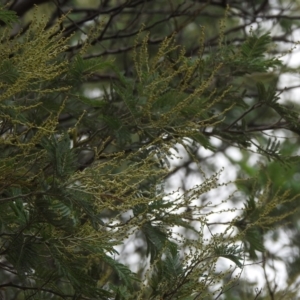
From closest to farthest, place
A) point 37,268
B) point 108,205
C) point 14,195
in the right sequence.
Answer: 1. point 108,205
2. point 14,195
3. point 37,268

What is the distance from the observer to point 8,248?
3164 mm

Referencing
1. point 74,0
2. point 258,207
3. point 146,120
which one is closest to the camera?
point 146,120

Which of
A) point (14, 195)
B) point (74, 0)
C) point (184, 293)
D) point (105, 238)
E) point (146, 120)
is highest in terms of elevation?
point (74, 0)

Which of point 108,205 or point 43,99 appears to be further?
point 43,99

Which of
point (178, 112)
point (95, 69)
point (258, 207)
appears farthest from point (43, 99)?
point (258, 207)

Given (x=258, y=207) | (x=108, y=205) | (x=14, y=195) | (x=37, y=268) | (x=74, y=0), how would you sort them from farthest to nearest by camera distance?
(x=74, y=0)
(x=258, y=207)
(x=37, y=268)
(x=14, y=195)
(x=108, y=205)

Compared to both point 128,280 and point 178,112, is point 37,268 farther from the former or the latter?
point 178,112

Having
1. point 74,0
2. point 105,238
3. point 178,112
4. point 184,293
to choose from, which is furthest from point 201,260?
point 74,0

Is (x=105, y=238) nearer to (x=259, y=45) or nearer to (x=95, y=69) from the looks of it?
(x=95, y=69)

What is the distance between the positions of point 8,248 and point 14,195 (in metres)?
0.19

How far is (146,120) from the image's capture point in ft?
12.0

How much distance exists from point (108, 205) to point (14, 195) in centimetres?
39

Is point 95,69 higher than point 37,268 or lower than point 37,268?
higher

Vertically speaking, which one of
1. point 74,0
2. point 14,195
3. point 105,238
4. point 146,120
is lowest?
point 105,238
